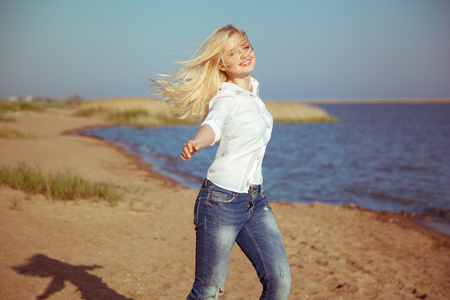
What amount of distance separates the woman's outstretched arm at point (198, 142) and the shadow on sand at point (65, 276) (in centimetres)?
244

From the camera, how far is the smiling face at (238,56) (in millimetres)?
2619

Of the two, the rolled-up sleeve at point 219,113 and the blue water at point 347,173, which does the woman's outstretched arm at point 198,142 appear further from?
the blue water at point 347,173

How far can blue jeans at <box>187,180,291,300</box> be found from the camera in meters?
2.27

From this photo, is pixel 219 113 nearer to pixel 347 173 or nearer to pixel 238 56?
pixel 238 56

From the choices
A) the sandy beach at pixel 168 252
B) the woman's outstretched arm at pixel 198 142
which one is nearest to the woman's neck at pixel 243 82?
the woman's outstretched arm at pixel 198 142

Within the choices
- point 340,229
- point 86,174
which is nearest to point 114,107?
point 86,174

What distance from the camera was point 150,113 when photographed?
39094mm

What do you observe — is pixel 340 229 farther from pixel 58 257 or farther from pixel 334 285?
pixel 58 257

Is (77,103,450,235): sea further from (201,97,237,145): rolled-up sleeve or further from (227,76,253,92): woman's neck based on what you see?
(201,97,237,145): rolled-up sleeve

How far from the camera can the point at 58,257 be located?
4.68 meters

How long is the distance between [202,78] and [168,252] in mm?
3174

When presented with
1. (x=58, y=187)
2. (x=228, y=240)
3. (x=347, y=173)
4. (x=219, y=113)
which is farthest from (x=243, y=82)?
(x=347, y=173)

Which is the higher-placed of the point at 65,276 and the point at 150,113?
the point at 65,276

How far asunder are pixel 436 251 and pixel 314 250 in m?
2.06
